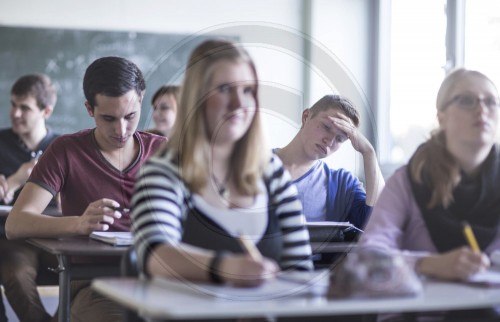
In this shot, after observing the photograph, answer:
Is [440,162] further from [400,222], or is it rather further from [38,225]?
[38,225]

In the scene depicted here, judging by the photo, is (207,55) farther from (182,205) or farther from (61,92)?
(61,92)

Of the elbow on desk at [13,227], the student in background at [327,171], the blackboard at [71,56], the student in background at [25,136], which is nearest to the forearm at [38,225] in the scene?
the elbow on desk at [13,227]

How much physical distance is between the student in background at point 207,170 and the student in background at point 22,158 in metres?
2.19

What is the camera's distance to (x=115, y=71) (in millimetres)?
2926

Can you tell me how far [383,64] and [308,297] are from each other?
5556 millimetres

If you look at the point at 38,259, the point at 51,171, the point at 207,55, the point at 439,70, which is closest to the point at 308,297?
the point at 207,55

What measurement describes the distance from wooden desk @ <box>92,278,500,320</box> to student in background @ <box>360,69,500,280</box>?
33cm

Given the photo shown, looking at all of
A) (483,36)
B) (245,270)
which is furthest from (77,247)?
(483,36)

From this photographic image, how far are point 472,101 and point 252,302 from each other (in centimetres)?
93

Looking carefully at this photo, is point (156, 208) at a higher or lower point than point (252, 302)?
higher

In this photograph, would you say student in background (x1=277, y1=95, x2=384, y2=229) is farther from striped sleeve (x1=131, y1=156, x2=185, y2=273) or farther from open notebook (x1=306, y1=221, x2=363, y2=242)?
striped sleeve (x1=131, y1=156, x2=185, y2=273)

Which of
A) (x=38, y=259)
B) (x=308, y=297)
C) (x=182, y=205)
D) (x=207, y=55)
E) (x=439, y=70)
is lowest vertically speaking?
(x=38, y=259)

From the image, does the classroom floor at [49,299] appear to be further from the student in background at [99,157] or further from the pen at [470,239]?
the pen at [470,239]

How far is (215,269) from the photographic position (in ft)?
4.77
